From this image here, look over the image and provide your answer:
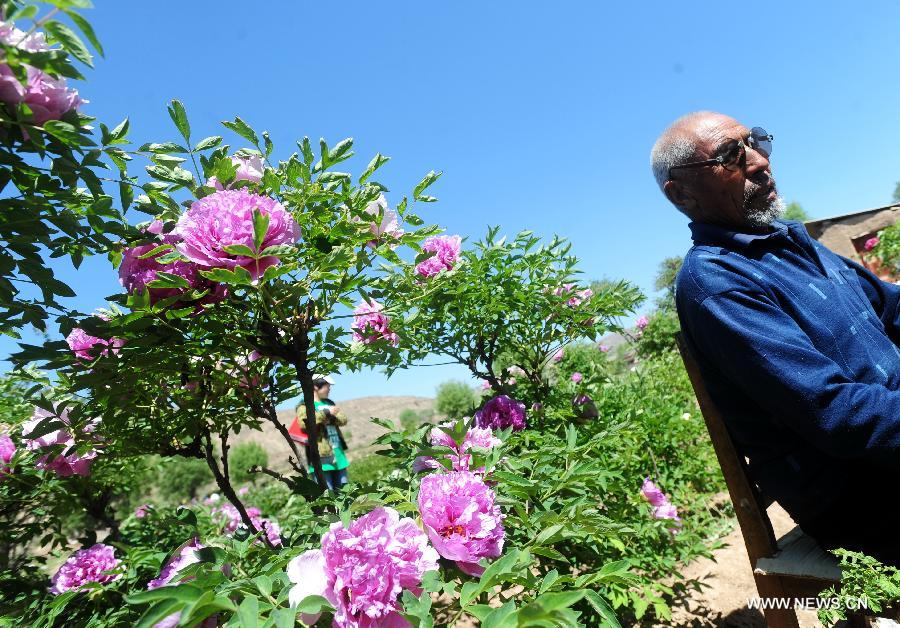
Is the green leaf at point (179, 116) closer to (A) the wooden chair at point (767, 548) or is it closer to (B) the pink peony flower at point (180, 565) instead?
(B) the pink peony flower at point (180, 565)

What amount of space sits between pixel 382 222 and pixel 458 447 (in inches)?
24.2

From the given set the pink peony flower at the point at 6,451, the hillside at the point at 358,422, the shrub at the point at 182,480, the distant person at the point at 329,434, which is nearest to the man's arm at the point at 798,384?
the pink peony flower at the point at 6,451

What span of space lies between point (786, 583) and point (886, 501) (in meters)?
0.34

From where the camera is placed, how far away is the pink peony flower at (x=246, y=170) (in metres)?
1.24

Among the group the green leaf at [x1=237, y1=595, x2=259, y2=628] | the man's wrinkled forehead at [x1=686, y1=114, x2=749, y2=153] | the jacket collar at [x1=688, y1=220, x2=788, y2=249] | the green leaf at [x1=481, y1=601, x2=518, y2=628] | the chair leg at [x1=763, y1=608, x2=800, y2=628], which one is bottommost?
the chair leg at [x1=763, y1=608, x2=800, y2=628]

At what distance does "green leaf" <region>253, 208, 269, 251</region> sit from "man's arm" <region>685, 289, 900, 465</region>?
3.91 feet

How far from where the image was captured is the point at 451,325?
237cm

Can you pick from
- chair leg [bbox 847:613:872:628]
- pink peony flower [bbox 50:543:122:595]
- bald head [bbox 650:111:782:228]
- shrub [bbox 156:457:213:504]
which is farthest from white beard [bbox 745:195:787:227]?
shrub [bbox 156:457:213:504]

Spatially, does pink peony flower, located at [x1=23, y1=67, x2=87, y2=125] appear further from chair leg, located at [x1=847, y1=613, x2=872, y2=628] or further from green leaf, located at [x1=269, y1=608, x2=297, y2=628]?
chair leg, located at [x1=847, y1=613, x2=872, y2=628]

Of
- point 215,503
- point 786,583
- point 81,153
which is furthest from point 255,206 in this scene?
point 215,503

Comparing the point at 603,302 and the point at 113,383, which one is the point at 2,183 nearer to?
the point at 113,383

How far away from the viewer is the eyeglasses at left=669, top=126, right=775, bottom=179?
5.75ft

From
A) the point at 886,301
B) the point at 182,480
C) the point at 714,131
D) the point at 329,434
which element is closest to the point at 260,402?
the point at 714,131

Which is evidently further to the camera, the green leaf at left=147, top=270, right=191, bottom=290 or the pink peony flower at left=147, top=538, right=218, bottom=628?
the green leaf at left=147, top=270, right=191, bottom=290
